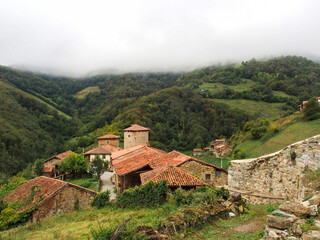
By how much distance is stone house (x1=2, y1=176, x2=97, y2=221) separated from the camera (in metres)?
12.1

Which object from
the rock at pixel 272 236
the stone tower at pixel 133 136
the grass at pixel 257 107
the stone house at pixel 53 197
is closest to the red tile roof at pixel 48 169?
the stone tower at pixel 133 136

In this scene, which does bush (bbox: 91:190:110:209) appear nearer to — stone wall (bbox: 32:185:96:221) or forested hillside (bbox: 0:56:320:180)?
stone wall (bbox: 32:185:96:221)

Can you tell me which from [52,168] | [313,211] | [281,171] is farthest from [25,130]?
[313,211]

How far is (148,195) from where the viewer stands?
9.27 m

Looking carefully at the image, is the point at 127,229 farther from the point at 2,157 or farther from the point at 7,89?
the point at 7,89

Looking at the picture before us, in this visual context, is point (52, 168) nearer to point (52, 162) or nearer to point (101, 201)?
point (52, 162)

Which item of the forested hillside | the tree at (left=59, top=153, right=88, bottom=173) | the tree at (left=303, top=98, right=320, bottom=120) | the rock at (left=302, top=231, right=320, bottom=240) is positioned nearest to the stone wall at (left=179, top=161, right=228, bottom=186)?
the rock at (left=302, top=231, right=320, bottom=240)

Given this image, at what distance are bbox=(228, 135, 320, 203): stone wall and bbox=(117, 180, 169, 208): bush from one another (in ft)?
12.2

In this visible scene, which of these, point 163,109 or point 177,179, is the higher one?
point 177,179

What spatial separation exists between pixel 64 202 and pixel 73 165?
2373 cm

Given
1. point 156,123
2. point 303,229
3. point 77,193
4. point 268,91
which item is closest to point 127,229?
point 303,229

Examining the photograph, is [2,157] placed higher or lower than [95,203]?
lower

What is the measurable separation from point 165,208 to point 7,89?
12738 cm

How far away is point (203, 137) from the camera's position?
298ft
